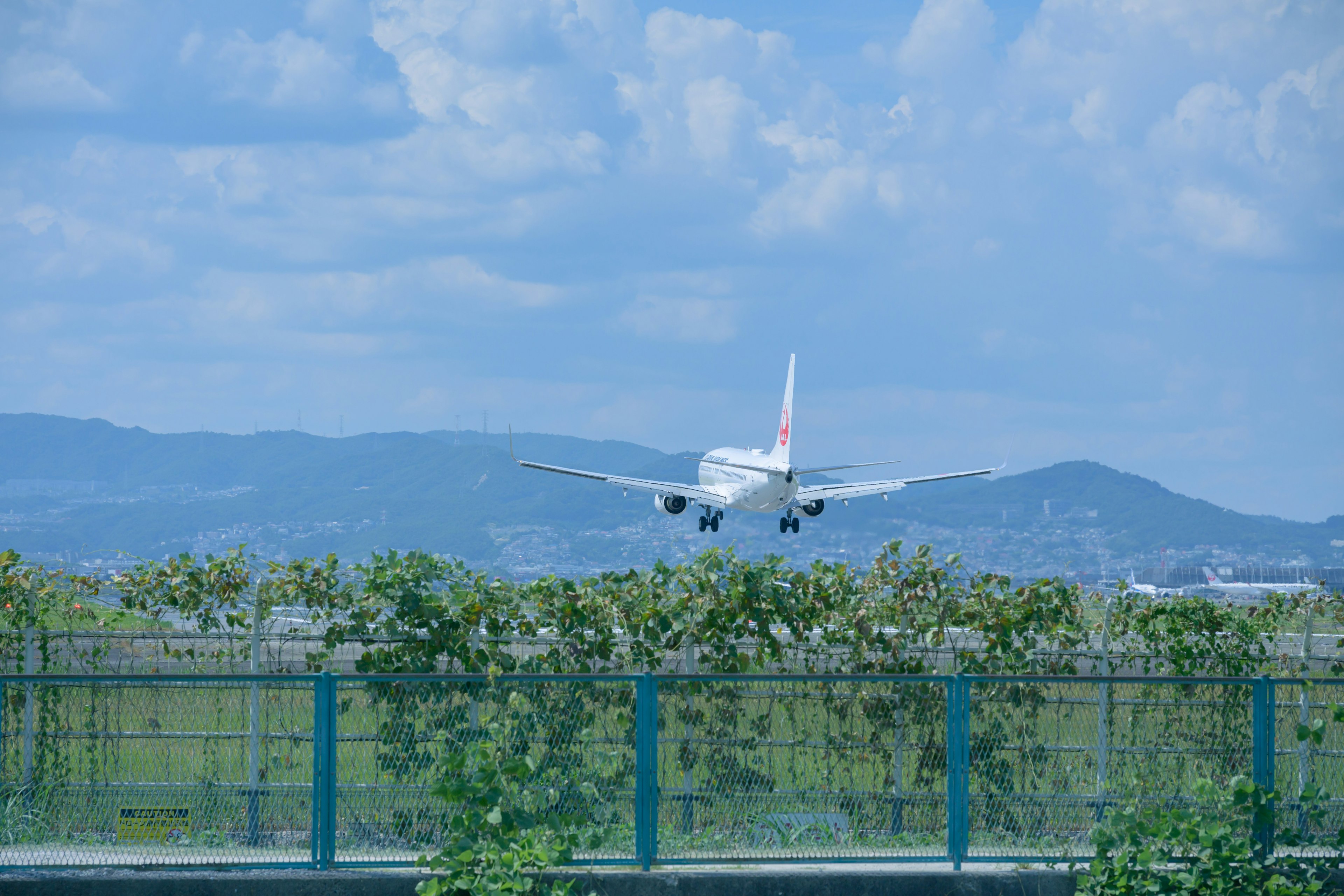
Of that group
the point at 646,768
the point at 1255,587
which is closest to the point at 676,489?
the point at 646,768

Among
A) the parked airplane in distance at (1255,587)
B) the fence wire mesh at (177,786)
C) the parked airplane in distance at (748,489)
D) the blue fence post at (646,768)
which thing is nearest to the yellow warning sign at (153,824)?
the fence wire mesh at (177,786)

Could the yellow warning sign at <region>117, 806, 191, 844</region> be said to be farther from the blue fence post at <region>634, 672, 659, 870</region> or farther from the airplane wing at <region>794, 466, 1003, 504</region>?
the airplane wing at <region>794, 466, 1003, 504</region>

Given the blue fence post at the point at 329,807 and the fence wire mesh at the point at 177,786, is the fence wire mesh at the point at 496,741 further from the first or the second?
the fence wire mesh at the point at 177,786

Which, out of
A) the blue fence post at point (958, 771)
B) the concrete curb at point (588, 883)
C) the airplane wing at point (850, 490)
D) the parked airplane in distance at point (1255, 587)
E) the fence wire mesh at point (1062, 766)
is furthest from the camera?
the airplane wing at point (850, 490)

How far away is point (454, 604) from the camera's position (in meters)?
11.1

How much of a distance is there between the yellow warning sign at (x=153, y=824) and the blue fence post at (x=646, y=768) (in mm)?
3174

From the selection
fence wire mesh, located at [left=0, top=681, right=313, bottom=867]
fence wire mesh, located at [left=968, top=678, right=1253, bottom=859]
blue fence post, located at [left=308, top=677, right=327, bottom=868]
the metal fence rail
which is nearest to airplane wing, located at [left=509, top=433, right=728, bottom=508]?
fence wire mesh, located at [left=0, top=681, right=313, bottom=867]

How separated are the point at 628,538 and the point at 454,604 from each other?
186361 mm

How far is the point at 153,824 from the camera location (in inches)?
357

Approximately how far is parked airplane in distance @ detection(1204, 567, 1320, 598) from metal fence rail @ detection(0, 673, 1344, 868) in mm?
4686

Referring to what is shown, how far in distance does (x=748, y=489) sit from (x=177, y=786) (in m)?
46.0

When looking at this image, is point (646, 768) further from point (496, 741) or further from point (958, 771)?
point (958, 771)

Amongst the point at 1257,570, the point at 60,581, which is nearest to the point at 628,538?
the point at 1257,570

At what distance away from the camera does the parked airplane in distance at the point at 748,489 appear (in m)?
53.0
